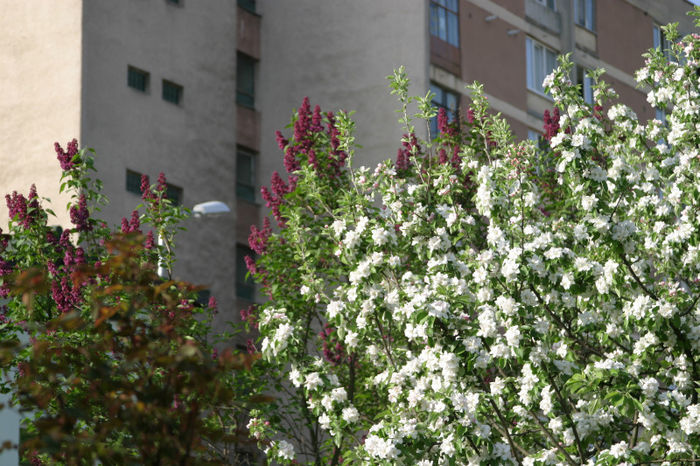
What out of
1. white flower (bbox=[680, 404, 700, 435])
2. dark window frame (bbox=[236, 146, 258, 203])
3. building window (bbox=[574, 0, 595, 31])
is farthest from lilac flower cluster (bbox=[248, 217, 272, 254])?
building window (bbox=[574, 0, 595, 31])

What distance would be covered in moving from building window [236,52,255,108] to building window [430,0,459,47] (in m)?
4.88

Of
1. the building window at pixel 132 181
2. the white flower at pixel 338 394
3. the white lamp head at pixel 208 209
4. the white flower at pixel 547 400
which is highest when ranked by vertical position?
the building window at pixel 132 181

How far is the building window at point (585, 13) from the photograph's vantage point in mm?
33500

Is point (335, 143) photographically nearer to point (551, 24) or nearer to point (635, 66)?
point (551, 24)

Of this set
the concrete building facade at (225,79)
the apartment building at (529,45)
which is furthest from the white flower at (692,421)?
the apartment building at (529,45)

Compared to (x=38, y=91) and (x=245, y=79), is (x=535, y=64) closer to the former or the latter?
(x=245, y=79)

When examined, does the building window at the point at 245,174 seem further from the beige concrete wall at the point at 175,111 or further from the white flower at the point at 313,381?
the white flower at the point at 313,381

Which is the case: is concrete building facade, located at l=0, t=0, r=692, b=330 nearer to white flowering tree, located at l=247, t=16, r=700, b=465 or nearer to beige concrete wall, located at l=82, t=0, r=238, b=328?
beige concrete wall, located at l=82, t=0, r=238, b=328

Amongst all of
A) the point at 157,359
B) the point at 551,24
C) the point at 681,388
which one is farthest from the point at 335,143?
the point at 551,24

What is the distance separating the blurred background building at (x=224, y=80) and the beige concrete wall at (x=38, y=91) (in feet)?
0.11

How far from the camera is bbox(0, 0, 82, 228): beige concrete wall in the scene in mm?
26125

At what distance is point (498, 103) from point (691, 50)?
595 inches

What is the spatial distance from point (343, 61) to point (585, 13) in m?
7.83

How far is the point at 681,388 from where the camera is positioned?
12219 millimetres
